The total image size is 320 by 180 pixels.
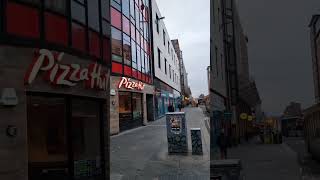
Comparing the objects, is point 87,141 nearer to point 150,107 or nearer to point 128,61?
point 150,107

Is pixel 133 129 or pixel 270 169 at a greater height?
pixel 133 129

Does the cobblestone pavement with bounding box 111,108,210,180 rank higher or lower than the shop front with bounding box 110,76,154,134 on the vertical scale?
lower

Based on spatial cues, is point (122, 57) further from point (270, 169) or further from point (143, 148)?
point (270, 169)

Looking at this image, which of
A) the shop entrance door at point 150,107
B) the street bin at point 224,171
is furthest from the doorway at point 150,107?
the street bin at point 224,171

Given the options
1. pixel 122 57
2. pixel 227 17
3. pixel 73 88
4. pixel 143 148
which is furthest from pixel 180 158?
pixel 227 17

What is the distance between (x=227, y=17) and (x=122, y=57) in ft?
5.40

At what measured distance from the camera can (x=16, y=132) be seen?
22.5 ft

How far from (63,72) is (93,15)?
3.16ft

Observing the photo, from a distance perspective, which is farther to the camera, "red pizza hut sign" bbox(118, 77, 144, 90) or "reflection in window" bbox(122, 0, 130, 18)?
"reflection in window" bbox(122, 0, 130, 18)

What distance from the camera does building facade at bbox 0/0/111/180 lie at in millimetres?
6762

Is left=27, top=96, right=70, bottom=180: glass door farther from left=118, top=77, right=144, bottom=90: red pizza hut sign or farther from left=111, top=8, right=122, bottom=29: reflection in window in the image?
left=111, top=8, right=122, bottom=29: reflection in window

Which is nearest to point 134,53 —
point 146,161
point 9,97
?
point 9,97

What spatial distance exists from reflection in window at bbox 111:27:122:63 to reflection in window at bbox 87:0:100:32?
3.08 ft

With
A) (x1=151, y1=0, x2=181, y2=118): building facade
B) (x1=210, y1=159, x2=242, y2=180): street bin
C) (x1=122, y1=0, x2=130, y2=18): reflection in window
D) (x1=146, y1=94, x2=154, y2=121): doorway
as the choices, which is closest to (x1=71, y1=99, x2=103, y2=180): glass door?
(x1=146, y1=94, x2=154, y2=121): doorway
